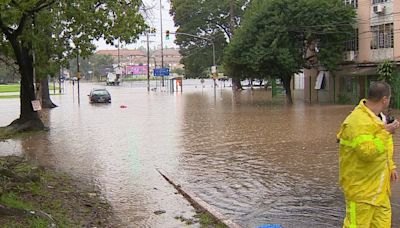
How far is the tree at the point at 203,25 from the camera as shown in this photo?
2803 inches

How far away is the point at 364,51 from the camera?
3591 centimetres

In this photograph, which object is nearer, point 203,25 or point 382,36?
point 382,36

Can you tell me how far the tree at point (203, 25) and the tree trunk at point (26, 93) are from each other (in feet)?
162

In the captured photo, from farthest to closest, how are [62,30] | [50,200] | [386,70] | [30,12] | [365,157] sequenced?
[386,70], [62,30], [30,12], [50,200], [365,157]

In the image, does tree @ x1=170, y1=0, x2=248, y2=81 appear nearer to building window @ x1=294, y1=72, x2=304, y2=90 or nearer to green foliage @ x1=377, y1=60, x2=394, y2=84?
building window @ x1=294, y1=72, x2=304, y2=90

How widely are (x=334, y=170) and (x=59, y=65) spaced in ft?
50.4

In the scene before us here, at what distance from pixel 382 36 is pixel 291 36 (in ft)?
19.0

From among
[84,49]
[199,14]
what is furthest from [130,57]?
[84,49]

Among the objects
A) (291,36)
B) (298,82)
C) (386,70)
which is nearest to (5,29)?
(291,36)

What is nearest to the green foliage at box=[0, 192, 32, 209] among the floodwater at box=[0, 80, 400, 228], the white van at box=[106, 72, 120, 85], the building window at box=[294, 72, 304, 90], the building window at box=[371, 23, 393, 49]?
the floodwater at box=[0, 80, 400, 228]

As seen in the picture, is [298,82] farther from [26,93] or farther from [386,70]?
[26,93]

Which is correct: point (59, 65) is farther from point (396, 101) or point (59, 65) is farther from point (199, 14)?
point (199, 14)

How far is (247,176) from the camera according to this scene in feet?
35.2

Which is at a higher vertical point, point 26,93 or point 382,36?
point 382,36
